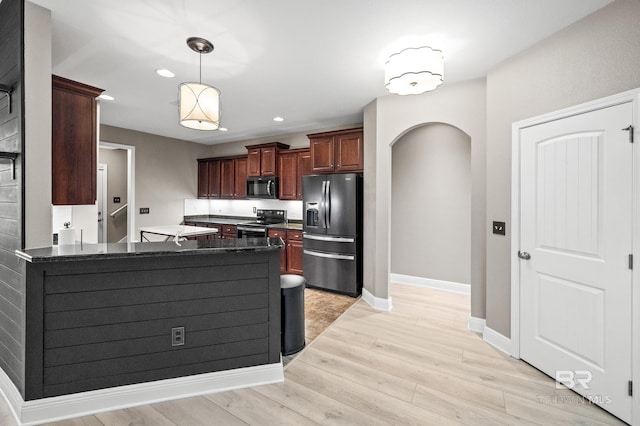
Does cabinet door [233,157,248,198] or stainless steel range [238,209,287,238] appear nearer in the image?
stainless steel range [238,209,287,238]

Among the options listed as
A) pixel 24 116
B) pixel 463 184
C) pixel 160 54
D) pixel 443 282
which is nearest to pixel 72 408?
pixel 24 116

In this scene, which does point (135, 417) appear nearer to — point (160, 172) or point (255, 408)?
point (255, 408)

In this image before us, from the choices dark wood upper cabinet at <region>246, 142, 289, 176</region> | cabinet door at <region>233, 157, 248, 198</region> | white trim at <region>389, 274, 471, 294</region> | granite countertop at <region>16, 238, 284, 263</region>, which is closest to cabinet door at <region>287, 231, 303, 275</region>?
dark wood upper cabinet at <region>246, 142, 289, 176</region>

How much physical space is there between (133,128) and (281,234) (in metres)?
3.41

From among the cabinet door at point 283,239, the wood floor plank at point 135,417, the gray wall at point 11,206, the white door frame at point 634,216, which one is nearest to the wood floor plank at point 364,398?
the wood floor plank at point 135,417

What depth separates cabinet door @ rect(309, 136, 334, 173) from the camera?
14.6 feet

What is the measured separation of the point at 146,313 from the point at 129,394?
1.71 ft

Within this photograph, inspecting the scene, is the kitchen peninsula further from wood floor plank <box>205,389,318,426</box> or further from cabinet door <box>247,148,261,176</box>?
cabinet door <box>247,148,261,176</box>

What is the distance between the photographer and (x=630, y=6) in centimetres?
177

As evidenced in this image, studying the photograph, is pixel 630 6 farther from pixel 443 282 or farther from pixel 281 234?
pixel 281 234

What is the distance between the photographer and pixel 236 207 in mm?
6395

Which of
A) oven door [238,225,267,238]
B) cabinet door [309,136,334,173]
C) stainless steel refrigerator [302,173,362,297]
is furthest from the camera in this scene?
oven door [238,225,267,238]

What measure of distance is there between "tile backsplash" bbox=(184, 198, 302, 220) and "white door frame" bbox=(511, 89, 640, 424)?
3.70 metres

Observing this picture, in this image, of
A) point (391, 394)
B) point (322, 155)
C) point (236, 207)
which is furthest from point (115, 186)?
point (391, 394)
